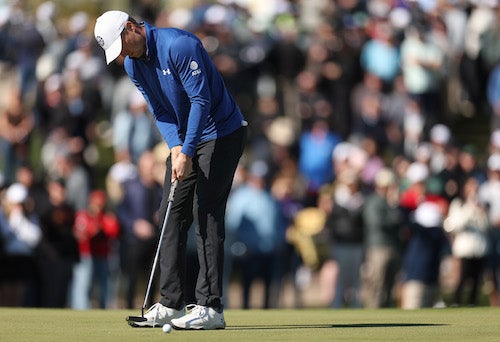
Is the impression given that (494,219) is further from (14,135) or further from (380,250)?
(14,135)

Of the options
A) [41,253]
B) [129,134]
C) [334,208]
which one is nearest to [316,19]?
[129,134]

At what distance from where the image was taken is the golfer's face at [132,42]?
1024 centimetres

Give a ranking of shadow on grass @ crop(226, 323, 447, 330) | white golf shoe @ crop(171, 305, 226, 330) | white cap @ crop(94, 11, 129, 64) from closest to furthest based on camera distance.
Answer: white cap @ crop(94, 11, 129, 64) → white golf shoe @ crop(171, 305, 226, 330) → shadow on grass @ crop(226, 323, 447, 330)

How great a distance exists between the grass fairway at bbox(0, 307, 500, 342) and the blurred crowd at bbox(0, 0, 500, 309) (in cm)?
480

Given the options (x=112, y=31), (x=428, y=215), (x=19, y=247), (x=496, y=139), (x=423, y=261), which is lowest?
(x=423, y=261)

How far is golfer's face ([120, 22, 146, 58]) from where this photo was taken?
1024 centimetres

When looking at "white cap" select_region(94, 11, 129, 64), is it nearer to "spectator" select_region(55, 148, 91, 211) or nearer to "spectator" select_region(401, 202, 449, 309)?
"spectator" select_region(401, 202, 449, 309)

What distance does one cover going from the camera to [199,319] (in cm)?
1053

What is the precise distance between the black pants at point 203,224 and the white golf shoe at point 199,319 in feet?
0.20

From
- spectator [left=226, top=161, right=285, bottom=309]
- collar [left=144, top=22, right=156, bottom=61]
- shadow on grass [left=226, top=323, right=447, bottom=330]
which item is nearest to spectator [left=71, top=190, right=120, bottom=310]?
spectator [left=226, top=161, right=285, bottom=309]

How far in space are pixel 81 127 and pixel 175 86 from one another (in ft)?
39.9

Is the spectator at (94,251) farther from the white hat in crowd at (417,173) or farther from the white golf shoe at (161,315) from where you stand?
the white golf shoe at (161,315)

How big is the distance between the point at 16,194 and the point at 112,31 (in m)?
8.30

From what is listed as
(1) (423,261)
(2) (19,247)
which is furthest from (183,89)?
(1) (423,261)
